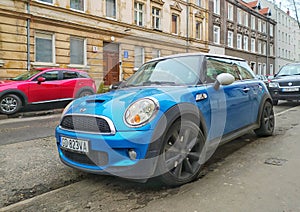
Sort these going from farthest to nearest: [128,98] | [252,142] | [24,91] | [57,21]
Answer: [57,21] < [24,91] < [252,142] < [128,98]

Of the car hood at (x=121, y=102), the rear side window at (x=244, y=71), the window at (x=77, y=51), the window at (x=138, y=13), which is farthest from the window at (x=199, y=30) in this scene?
the car hood at (x=121, y=102)

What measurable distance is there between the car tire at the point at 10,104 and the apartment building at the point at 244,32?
76.8 feet

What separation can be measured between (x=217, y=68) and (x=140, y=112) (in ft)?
6.08

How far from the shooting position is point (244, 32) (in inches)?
1410

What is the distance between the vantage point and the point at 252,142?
194 inches

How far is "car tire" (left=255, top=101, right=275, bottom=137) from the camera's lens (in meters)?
5.08

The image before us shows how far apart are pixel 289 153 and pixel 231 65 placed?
5.67 ft

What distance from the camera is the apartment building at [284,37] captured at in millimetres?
46469

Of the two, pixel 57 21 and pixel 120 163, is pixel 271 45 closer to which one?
pixel 57 21

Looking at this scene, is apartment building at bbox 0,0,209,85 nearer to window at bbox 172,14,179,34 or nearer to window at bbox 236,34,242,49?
window at bbox 172,14,179,34

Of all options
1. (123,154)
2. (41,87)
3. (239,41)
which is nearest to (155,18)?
(41,87)

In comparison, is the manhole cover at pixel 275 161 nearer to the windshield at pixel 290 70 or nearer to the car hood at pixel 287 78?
the car hood at pixel 287 78

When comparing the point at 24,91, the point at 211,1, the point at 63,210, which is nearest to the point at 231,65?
the point at 63,210

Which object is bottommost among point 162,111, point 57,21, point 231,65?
point 162,111
